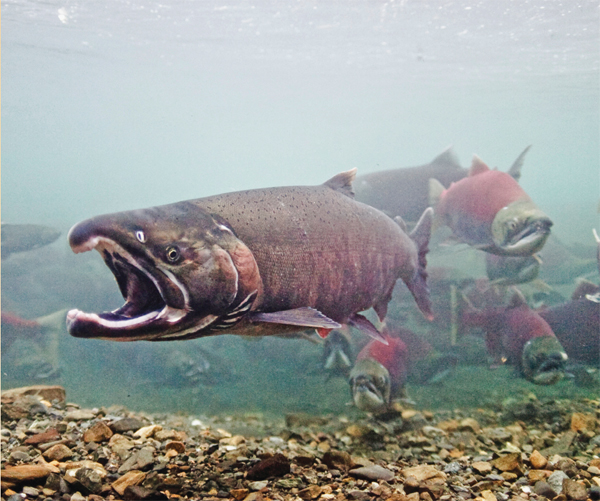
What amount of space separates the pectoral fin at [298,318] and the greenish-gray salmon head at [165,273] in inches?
5.1

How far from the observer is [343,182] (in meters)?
3.27

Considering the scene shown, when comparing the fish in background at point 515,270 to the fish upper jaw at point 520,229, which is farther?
the fish in background at point 515,270

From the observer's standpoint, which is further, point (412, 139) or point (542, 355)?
point (412, 139)

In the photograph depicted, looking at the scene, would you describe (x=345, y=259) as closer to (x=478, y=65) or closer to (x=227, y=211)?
(x=227, y=211)

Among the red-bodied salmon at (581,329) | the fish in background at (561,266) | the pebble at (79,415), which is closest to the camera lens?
the pebble at (79,415)

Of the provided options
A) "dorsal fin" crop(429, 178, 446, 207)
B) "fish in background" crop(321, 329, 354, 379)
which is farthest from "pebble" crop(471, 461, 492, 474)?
"dorsal fin" crop(429, 178, 446, 207)

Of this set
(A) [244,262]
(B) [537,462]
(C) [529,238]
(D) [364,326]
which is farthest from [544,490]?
(C) [529,238]

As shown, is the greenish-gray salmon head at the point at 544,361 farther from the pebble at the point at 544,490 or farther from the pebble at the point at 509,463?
the pebble at the point at 544,490

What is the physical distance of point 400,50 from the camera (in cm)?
2011

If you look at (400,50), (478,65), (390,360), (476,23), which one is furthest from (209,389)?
(478,65)

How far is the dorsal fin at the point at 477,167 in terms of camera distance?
562cm

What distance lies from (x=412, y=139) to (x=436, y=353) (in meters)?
72.6

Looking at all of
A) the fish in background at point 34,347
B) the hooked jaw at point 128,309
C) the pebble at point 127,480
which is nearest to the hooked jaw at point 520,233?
the hooked jaw at point 128,309

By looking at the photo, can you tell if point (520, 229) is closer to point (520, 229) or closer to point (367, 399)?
point (520, 229)
